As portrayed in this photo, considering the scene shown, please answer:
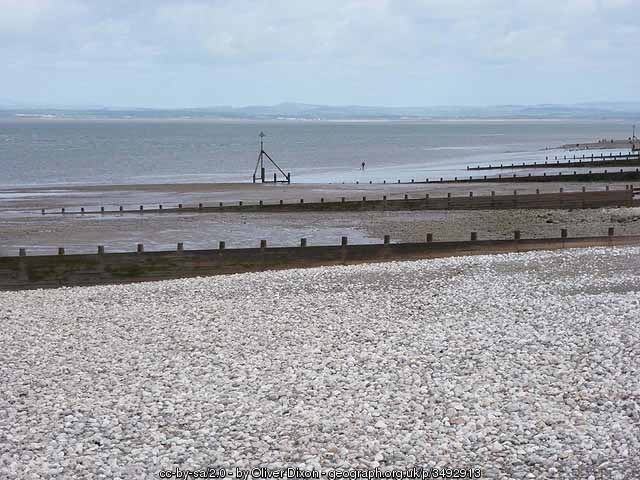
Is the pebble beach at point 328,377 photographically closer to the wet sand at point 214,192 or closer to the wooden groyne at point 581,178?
the wet sand at point 214,192

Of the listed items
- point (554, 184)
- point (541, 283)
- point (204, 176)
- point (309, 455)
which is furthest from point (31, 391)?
point (204, 176)

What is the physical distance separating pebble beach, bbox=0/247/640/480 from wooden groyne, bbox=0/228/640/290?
129 cm

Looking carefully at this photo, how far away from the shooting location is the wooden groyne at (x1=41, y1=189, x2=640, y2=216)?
42.3 m

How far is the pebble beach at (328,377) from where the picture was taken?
1057cm

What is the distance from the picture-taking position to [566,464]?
1010cm

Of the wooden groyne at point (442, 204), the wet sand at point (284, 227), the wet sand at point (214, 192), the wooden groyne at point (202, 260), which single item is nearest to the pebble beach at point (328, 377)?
the wooden groyne at point (202, 260)

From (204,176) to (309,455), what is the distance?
2740 inches

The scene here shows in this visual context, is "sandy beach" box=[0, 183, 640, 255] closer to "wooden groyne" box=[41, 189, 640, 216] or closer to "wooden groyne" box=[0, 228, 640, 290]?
"wooden groyne" box=[41, 189, 640, 216]

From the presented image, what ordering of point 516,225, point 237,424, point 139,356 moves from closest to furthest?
1. point 237,424
2. point 139,356
3. point 516,225

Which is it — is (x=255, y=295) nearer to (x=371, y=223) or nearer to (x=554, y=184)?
(x=371, y=223)

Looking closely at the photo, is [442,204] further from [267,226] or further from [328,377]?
[328,377]

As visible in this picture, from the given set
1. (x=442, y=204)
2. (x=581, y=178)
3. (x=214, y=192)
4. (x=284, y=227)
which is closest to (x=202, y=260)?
(x=284, y=227)

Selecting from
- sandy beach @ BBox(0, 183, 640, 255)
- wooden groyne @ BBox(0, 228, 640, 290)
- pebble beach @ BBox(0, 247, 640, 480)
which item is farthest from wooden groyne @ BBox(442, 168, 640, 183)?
pebble beach @ BBox(0, 247, 640, 480)

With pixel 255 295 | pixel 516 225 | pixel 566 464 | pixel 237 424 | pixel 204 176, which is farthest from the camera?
pixel 204 176
